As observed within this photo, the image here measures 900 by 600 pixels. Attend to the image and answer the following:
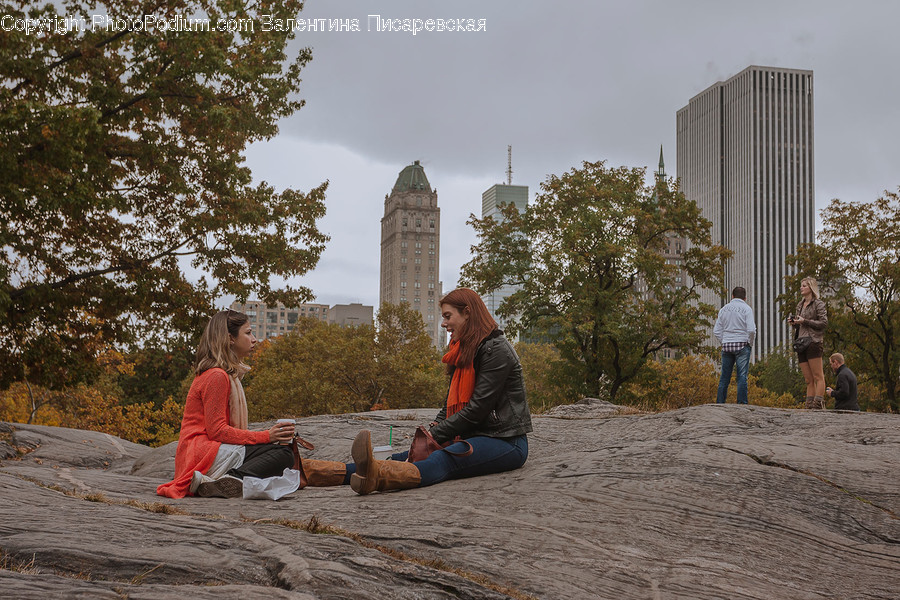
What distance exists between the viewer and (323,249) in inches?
827

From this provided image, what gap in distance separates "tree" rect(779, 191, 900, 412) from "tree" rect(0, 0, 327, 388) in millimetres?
23051

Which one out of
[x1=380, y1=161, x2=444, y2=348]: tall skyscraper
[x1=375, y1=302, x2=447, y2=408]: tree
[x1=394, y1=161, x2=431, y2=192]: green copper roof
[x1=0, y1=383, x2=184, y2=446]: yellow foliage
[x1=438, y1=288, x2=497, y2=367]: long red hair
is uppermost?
[x1=394, y1=161, x2=431, y2=192]: green copper roof

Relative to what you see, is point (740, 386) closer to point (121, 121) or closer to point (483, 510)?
point (483, 510)

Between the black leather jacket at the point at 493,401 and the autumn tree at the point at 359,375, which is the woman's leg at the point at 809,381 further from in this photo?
the autumn tree at the point at 359,375

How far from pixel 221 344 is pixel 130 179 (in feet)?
45.0

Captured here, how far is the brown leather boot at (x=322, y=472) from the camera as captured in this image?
681 centimetres

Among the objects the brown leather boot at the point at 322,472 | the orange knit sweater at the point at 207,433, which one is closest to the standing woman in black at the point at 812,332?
the brown leather boot at the point at 322,472

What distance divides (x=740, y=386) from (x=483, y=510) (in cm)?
939

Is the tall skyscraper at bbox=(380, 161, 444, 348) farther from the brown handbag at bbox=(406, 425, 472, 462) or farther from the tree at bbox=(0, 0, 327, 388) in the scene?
the brown handbag at bbox=(406, 425, 472, 462)

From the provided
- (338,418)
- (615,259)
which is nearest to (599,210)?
(615,259)

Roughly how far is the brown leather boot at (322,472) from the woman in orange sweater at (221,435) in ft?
0.63

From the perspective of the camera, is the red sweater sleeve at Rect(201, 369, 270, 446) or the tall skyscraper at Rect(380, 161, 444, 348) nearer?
the red sweater sleeve at Rect(201, 369, 270, 446)

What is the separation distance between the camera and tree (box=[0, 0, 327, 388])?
14586 millimetres

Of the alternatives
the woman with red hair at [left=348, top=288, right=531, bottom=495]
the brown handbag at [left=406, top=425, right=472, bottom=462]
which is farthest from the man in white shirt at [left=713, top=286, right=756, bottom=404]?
the brown handbag at [left=406, top=425, right=472, bottom=462]
